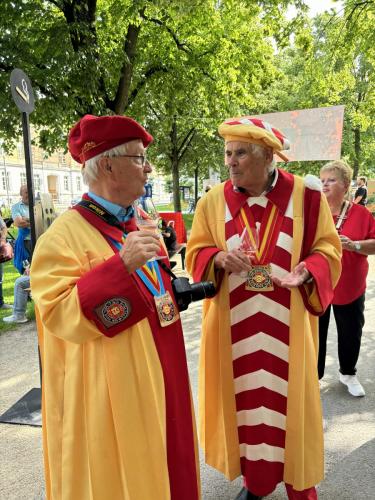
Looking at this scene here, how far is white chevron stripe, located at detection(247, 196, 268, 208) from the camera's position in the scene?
2.21m

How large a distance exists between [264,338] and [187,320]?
12.9 ft

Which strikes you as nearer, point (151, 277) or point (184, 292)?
point (151, 277)

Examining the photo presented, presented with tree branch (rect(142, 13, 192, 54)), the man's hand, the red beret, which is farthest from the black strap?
tree branch (rect(142, 13, 192, 54))

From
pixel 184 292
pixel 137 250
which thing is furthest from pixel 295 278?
pixel 137 250

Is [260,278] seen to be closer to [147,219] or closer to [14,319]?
[147,219]

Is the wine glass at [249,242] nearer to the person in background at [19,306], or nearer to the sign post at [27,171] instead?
the sign post at [27,171]

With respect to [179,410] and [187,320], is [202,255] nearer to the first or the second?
[179,410]

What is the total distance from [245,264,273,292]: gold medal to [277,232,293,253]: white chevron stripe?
127 millimetres

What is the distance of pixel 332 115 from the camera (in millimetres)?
4938

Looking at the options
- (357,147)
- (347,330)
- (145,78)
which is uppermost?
(145,78)

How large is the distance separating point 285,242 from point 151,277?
0.82m

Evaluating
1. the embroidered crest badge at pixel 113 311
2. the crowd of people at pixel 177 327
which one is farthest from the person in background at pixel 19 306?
the embroidered crest badge at pixel 113 311

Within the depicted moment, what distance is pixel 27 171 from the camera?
3396 millimetres

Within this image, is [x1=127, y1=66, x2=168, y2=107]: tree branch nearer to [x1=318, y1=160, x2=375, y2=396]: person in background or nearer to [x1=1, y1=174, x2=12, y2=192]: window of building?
[x1=318, y1=160, x2=375, y2=396]: person in background
